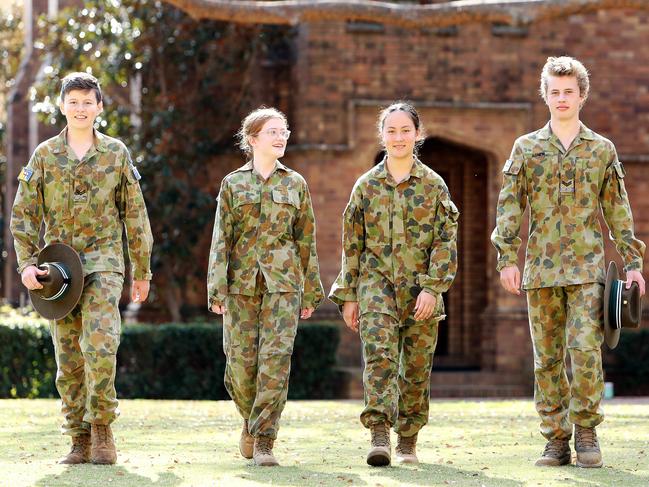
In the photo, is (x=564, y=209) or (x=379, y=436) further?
(x=564, y=209)

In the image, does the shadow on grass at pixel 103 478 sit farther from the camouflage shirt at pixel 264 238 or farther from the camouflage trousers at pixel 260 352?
the camouflage shirt at pixel 264 238

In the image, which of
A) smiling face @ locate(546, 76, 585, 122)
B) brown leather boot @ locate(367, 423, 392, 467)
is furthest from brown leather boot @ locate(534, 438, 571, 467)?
smiling face @ locate(546, 76, 585, 122)

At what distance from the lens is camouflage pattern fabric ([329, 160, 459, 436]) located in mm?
6906

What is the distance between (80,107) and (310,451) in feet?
7.98

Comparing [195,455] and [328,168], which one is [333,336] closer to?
[328,168]

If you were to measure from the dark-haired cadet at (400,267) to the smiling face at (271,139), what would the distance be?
486mm

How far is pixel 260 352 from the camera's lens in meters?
6.98

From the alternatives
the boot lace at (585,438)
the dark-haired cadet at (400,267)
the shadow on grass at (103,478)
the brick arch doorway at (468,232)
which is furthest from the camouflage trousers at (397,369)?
the brick arch doorway at (468,232)

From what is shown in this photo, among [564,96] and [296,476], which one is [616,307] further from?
[296,476]

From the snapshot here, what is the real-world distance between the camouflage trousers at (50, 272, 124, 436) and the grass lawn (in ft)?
0.95

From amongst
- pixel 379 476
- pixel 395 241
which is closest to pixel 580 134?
pixel 395 241

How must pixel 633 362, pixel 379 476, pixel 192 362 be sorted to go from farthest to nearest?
pixel 633 362 < pixel 192 362 < pixel 379 476

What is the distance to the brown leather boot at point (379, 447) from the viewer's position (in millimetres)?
6785

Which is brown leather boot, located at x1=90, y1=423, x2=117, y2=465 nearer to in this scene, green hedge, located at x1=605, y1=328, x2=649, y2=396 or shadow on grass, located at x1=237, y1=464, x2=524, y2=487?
shadow on grass, located at x1=237, y1=464, x2=524, y2=487
